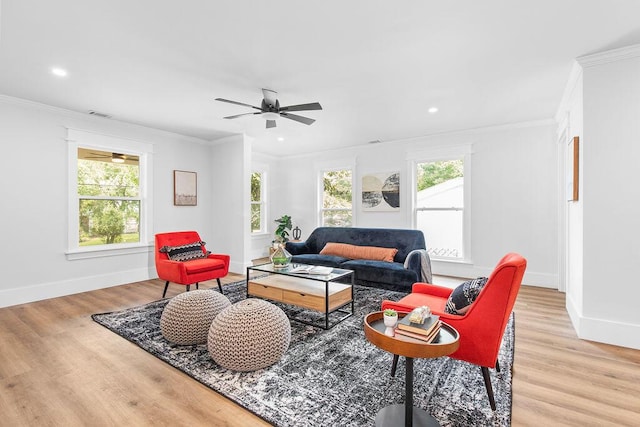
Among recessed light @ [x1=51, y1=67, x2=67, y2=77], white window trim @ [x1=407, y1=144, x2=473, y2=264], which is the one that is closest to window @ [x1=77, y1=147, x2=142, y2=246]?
recessed light @ [x1=51, y1=67, x2=67, y2=77]

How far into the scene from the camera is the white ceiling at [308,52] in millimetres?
2182

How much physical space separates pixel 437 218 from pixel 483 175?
1.08 metres

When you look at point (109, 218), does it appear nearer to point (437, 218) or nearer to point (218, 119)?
point (218, 119)

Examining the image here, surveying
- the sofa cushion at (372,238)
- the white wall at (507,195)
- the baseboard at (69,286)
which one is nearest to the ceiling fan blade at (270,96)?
the sofa cushion at (372,238)

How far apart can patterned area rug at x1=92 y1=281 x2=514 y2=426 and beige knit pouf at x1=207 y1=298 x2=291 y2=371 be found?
9cm

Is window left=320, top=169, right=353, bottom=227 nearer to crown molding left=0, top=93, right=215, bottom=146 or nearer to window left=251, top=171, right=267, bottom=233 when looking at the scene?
window left=251, top=171, right=267, bottom=233

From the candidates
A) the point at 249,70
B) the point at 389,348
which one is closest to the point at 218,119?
the point at 249,70

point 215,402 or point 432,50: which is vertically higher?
point 432,50

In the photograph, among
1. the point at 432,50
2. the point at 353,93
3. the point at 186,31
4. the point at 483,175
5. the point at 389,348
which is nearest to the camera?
the point at 389,348

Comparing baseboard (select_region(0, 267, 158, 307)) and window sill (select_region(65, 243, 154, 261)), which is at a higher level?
window sill (select_region(65, 243, 154, 261))

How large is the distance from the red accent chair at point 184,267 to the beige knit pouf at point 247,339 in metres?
1.75

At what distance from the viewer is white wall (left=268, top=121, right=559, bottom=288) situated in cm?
473

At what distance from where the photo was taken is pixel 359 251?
5.05 m

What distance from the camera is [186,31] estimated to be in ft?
7.93
